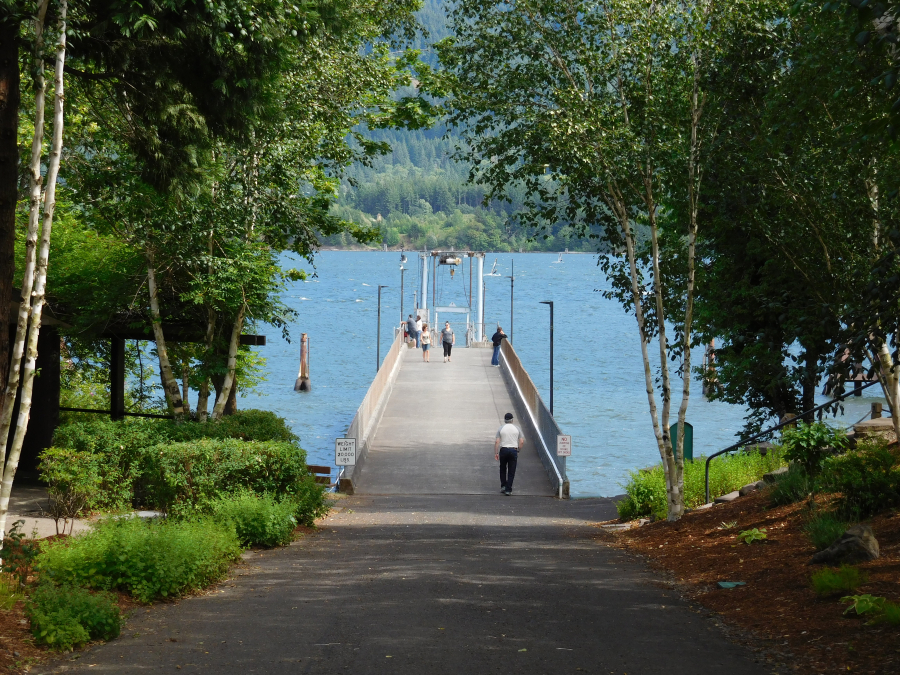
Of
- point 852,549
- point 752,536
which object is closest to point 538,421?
point 752,536

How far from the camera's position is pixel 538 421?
2648 centimetres

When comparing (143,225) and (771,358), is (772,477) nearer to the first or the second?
(771,358)

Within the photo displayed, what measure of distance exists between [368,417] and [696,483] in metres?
12.4

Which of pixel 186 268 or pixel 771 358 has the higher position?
pixel 186 268

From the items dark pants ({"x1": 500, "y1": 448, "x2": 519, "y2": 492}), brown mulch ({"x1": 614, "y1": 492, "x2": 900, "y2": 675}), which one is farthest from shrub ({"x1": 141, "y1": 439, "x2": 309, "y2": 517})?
dark pants ({"x1": 500, "y1": 448, "x2": 519, "y2": 492})

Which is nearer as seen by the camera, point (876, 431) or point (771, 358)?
point (876, 431)

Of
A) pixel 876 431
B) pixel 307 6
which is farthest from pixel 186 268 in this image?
pixel 876 431

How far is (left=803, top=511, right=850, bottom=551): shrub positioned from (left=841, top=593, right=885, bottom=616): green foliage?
6.42ft

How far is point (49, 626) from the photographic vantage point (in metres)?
6.93

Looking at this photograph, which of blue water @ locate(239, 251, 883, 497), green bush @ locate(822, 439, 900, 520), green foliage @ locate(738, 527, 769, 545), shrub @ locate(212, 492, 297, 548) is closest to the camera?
green bush @ locate(822, 439, 900, 520)

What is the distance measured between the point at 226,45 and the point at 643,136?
6.19m

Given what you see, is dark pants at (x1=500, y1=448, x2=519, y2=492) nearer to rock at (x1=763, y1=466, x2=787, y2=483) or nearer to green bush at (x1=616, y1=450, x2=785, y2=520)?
green bush at (x1=616, y1=450, x2=785, y2=520)

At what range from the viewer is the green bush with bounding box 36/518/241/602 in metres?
8.34

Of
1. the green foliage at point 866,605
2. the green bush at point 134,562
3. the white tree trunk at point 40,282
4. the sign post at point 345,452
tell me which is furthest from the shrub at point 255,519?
the sign post at point 345,452
